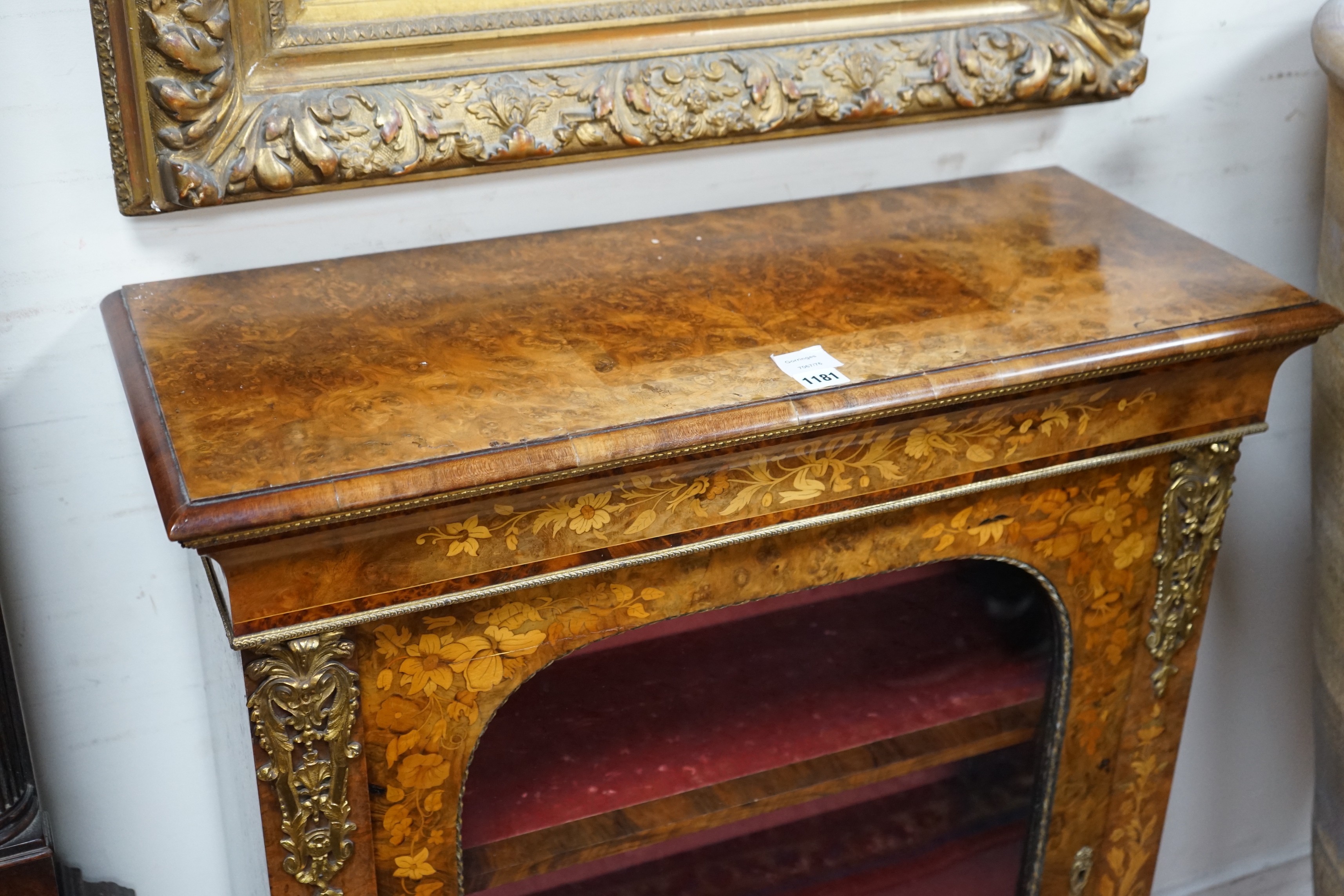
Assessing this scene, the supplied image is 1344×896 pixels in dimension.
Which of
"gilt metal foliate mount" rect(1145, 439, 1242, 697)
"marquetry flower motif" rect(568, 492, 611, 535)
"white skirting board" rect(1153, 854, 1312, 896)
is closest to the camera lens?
"marquetry flower motif" rect(568, 492, 611, 535)

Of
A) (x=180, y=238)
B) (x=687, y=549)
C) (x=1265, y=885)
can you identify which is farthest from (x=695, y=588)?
(x=1265, y=885)

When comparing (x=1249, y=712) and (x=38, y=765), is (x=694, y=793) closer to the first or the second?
(x=38, y=765)

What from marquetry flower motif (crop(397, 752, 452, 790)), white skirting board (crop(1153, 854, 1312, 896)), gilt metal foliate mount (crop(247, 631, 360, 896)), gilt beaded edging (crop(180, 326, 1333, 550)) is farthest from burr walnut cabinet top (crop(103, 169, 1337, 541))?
white skirting board (crop(1153, 854, 1312, 896))

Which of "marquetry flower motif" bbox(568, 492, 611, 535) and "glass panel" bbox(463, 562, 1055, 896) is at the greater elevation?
"marquetry flower motif" bbox(568, 492, 611, 535)

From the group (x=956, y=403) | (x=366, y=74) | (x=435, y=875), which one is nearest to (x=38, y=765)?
(x=435, y=875)

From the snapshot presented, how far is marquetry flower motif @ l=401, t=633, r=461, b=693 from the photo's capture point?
951 millimetres

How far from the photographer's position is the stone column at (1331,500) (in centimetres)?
128

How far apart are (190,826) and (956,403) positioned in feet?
3.03

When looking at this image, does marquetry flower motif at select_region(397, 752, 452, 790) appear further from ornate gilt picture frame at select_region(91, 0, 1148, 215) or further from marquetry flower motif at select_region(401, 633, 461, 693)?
ornate gilt picture frame at select_region(91, 0, 1148, 215)

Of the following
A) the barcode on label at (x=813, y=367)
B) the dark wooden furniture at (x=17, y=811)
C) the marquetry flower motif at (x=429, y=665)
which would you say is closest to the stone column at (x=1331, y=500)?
the barcode on label at (x=813, y=367)

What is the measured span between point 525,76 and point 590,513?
0.44 meters

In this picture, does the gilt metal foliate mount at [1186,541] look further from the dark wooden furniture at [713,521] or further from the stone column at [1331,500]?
the stone column at [1331,500]

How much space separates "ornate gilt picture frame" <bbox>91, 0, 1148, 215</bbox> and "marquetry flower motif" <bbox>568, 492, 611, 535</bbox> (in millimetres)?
385

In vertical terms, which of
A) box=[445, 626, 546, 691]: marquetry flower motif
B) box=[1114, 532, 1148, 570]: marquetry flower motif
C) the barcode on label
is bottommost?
box=[1114, 532, 1148, 570]: marquetry flower motif
